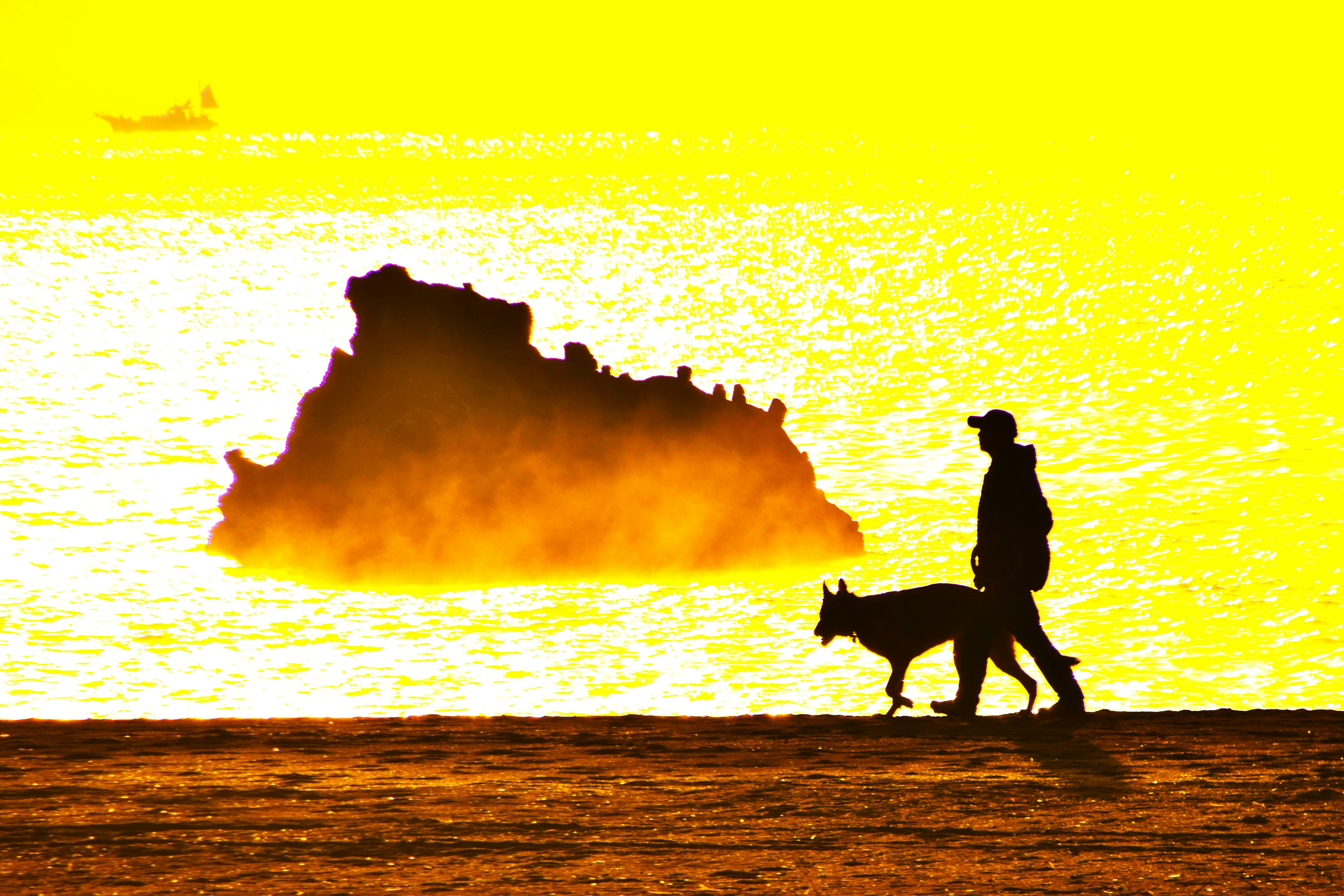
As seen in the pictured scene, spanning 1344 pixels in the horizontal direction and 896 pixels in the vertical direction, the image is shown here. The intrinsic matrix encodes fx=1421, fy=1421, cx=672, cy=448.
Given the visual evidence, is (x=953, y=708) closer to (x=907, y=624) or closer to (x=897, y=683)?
(x=897, y=683)

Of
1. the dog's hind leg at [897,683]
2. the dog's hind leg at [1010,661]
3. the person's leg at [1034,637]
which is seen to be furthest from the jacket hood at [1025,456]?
the dog's hind leg at [897,683]

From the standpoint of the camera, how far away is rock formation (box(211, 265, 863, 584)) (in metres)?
28.2

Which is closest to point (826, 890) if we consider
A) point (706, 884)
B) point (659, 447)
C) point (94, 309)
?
point (706, 884)

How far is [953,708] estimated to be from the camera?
8.83m

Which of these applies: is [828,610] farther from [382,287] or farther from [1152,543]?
[1152,543]

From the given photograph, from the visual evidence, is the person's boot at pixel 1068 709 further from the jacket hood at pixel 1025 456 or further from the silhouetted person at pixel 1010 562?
the jacket hood at pixel 1025 456

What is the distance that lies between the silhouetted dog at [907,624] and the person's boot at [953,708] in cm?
17

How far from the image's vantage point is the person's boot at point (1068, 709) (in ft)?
28.7

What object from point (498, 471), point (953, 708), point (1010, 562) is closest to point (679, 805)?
point (953, 708)

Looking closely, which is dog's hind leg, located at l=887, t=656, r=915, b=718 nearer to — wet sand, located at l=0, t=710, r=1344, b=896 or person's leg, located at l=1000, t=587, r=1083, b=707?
wet sand, located at l=0, t=710, r=1344, b=896

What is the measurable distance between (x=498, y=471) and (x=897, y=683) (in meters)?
20.0

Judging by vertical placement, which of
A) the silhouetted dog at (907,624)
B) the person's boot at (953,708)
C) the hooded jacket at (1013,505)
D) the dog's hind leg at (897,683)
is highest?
the hooded jacket at (1013,505)

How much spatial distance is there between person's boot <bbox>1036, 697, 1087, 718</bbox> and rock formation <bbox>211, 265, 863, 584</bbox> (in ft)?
64.7

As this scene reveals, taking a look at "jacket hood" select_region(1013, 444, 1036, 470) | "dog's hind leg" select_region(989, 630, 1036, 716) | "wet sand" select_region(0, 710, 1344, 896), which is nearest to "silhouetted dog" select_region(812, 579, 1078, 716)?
"dog's hind leg" select_region(989, 630, 1036, 716)
